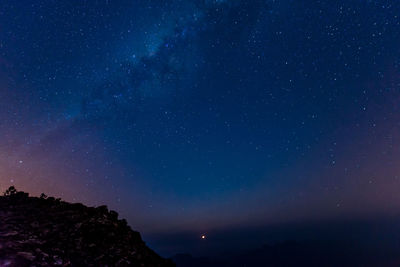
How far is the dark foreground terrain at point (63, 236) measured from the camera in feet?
29.7

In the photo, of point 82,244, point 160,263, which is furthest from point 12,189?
point 160,263

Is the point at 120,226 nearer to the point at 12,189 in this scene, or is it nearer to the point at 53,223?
the point at 53,223

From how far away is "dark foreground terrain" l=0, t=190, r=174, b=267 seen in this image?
29.7 ft

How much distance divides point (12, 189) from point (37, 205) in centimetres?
286

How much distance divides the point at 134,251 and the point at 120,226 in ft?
7.47

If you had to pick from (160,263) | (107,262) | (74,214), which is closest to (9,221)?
(74,214)

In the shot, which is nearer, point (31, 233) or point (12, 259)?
point (12, 259)

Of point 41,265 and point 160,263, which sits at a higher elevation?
point 41,265

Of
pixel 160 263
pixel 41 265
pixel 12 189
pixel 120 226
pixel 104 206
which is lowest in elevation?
pixel 160 263

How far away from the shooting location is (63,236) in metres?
10.8

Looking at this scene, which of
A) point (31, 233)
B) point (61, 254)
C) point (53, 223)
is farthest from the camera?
point (53, 223)

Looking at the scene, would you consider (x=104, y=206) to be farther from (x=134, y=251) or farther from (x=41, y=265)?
(x=41, y=265)

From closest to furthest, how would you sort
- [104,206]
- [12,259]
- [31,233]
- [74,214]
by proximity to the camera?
[12,259]
[31,233]
[74,214]
[104,206]

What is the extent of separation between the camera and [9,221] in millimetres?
10906
